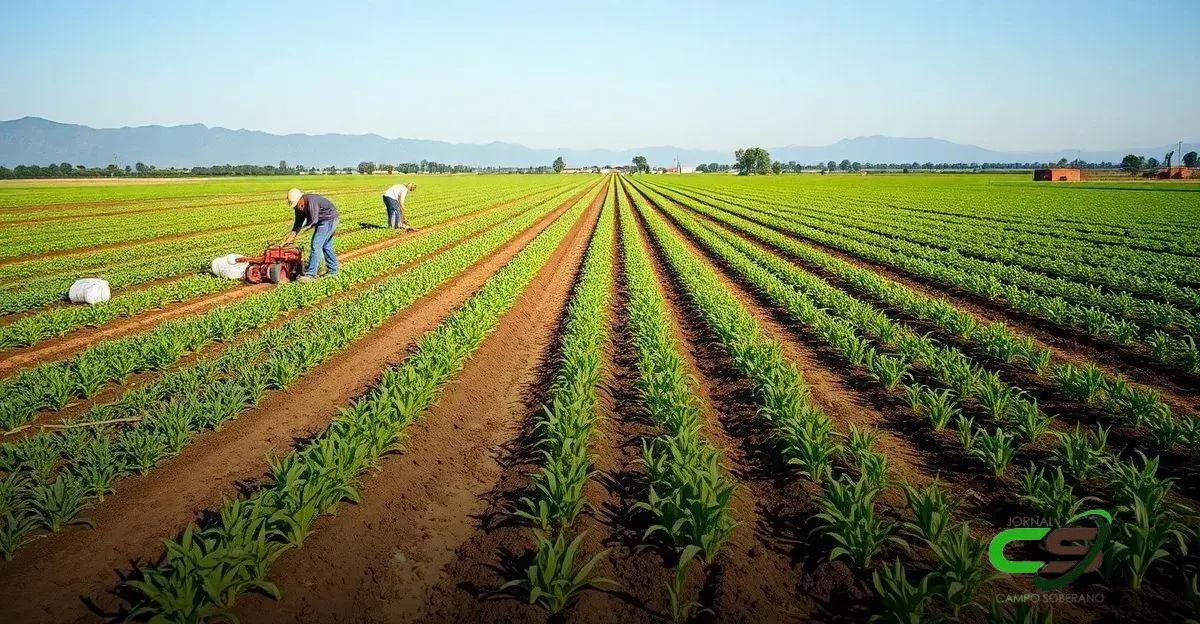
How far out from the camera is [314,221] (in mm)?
12828

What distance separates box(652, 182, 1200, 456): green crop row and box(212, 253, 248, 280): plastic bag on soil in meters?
15.1

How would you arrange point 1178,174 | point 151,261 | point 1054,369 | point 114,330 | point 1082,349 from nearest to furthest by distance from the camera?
point 1054,369, point 1082,349, point 114,330, point 151,261, point 1178,174

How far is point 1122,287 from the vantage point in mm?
12539

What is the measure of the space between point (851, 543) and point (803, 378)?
3.92 meters

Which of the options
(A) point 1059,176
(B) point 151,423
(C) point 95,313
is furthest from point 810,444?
(A) point 1059,176

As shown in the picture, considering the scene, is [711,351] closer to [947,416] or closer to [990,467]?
[947,416]

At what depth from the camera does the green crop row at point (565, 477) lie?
362cm

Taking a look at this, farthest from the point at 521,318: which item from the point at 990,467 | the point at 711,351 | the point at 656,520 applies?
the point at 990,467

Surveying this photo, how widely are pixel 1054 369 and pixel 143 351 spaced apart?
12.8 m

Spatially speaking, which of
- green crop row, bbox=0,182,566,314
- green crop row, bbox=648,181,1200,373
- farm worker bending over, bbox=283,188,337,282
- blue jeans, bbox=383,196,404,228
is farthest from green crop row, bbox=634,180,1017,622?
blue jeans, bbox=383,196,404,228

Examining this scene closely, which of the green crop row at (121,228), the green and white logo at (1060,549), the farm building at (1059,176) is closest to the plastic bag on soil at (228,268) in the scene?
the green crop row at (121,228)

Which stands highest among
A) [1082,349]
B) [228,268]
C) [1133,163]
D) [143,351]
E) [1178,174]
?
[1133,163]

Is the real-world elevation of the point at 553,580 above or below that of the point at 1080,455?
below

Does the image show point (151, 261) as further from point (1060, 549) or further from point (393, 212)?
point (1060, 549)
